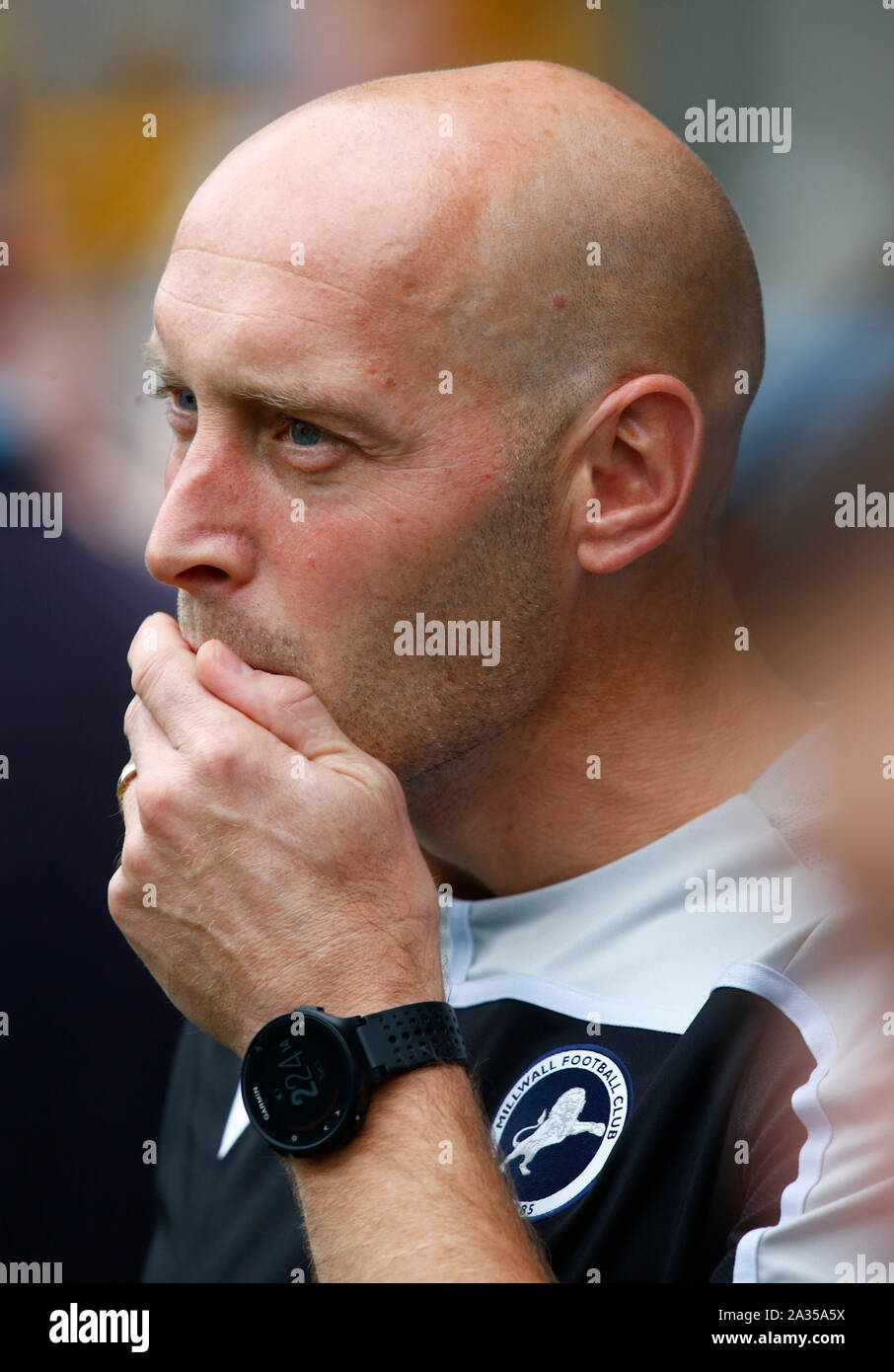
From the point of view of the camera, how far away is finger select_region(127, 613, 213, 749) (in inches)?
67.5

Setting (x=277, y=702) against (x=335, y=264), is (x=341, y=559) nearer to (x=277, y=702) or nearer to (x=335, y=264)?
(x=277, y=702)

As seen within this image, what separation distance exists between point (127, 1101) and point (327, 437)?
1488 millimetres

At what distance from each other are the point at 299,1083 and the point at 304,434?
81 cm

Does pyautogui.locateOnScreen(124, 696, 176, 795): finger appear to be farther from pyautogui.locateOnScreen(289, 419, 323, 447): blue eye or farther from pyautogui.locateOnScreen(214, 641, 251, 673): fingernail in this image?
pyautogui.locateOnScreen(289, 419, 323, 447): blue eye

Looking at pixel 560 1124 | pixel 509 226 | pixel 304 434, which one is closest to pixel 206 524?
pixel 304 434

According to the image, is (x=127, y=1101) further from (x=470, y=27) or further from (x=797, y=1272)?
(x=470, y=27)


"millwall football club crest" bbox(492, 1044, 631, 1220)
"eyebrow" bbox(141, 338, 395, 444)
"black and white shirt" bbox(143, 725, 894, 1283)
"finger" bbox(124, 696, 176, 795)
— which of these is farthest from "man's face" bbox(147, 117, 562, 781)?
"millwall football club crest" bbox(492, 1044, 631, 1220)

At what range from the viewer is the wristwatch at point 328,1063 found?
147 centimetres

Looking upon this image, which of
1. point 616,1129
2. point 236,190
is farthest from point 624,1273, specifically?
point 236,190

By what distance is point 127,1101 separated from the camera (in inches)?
105

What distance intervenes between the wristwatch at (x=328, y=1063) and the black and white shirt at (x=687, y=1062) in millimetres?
51

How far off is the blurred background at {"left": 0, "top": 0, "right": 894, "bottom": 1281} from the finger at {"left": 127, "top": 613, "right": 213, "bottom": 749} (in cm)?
67

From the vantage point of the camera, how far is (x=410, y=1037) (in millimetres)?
1496

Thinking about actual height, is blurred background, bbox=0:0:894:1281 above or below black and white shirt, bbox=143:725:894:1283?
above
